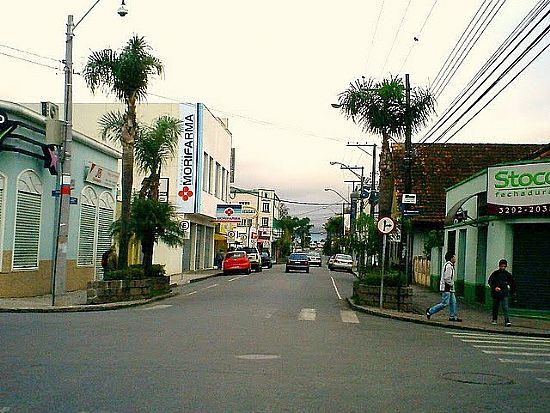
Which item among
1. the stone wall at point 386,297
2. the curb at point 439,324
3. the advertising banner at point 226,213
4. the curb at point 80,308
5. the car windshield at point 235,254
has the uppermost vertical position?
the advertising banner at point 226,213

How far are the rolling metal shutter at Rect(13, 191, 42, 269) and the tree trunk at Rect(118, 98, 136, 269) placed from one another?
276cm

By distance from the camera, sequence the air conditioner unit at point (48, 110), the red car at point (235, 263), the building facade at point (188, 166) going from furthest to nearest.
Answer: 1. the red car at point (235, 263)
2. the building facade at point (188, 166)
3. the air conditioner unit at point (48, 110)

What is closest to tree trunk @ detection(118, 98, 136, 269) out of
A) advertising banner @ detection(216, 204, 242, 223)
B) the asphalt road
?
the asphalt road

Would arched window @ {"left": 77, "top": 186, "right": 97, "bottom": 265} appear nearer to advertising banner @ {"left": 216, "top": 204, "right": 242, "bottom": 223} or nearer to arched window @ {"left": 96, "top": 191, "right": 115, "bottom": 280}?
arched window @ {"left": 96, "top": 191, "right": 115, "bottom": 280}

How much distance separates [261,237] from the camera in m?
106

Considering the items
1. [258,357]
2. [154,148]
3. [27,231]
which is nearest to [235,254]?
[154,148]

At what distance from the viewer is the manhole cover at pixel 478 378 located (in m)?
11.1

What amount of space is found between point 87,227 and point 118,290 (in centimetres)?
736

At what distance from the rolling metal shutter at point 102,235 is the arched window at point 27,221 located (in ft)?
21.9

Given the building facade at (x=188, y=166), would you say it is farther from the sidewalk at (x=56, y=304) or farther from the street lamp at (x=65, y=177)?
the street lamp at (x=65, y=177)

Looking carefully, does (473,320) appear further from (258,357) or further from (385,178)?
A: (258,357)

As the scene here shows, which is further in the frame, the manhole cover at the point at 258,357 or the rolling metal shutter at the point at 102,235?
the rolling metal shutter at the point at 102,235

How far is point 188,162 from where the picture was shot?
49844mm

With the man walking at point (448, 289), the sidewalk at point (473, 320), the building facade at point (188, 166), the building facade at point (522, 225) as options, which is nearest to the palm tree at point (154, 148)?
the sidewalk at point (473, 320)
